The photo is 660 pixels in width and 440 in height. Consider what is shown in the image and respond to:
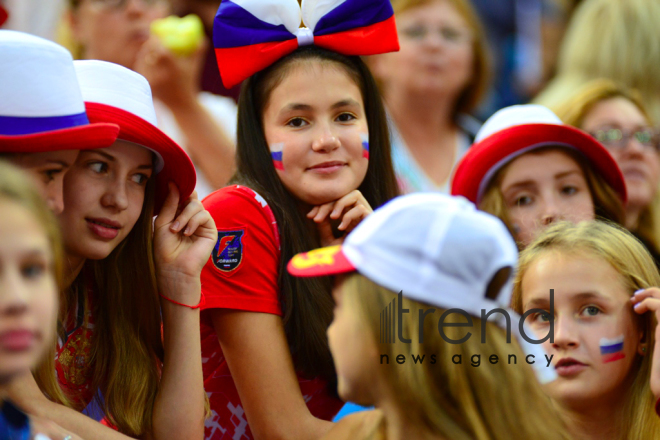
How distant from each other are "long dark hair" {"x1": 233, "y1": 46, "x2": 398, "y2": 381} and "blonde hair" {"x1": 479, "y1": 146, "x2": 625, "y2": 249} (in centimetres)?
44

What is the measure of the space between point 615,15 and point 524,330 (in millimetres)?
3220

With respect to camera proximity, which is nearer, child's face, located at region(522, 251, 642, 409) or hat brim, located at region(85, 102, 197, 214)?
hat brim, located at region(85, 102, 197, 214)

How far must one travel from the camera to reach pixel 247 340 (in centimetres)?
254

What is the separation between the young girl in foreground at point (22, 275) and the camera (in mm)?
1538

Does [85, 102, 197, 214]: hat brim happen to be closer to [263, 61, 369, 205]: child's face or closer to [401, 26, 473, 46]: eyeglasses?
[263, 61, 369, 205]: child's face

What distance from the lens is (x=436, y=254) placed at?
180 cm

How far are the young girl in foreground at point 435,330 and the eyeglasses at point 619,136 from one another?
87.4 inches

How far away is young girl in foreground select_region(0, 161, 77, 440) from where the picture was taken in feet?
5.05

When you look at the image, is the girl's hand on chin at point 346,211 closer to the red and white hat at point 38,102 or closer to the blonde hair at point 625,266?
the blonde hair at point 625,266

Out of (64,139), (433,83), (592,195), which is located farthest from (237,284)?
(433,83)

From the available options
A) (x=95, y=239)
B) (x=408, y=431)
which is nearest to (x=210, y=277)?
(x=95, y=239)

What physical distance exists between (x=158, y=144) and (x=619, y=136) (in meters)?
2.42

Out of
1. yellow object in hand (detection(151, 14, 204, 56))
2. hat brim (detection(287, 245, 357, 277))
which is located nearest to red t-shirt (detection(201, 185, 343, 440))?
hat brim (detection(287, 245, 357, 277))

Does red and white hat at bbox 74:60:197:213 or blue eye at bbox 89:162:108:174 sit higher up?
red and white hat at bbox 74:60:197:213
